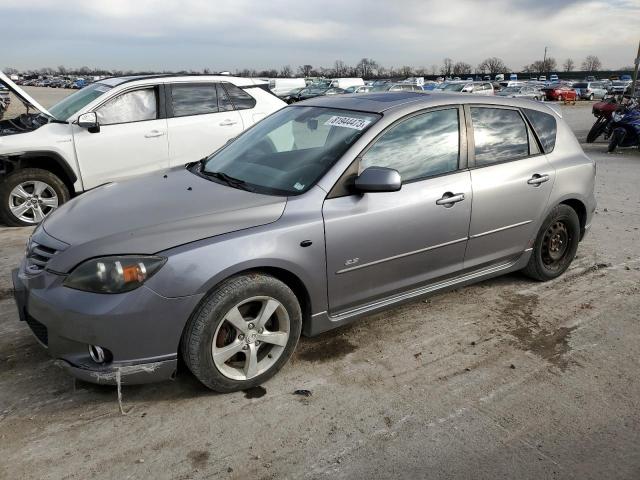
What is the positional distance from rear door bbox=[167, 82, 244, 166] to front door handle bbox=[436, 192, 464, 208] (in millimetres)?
4262

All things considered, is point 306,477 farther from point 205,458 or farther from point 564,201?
point 564,201

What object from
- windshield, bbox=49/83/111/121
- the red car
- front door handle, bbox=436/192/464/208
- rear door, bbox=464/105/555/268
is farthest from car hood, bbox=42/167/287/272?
the red car

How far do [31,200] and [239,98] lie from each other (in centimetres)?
300

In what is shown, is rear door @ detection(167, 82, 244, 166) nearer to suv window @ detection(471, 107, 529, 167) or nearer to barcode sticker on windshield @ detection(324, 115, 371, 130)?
barcode sticker on windshield @ detection(324, 115, 371, 130)

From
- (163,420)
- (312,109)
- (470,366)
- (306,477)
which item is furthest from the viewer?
(312,109)

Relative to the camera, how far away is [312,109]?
398cm

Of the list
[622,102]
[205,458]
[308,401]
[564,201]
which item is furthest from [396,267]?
[622,102]

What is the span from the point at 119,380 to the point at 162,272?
2.02 ft

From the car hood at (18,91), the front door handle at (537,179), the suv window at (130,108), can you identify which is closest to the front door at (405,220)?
the front door handle at (537,179)

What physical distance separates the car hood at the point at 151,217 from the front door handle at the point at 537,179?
83.8 inches

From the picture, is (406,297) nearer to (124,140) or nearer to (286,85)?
(124,140)

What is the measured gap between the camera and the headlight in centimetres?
257

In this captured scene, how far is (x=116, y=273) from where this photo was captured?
257 centimetres

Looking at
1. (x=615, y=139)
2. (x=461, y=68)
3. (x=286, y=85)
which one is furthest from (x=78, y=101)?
(x=461, y=68)
